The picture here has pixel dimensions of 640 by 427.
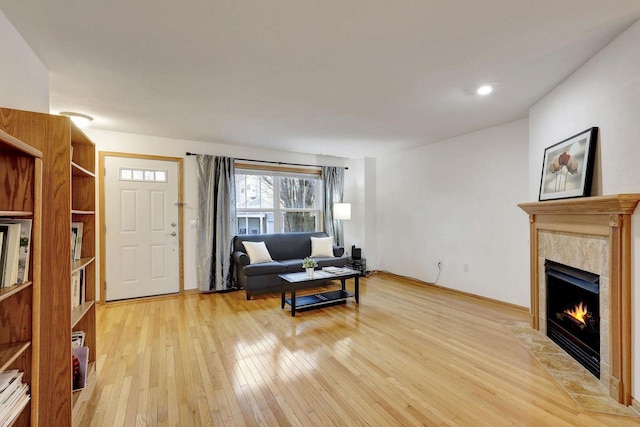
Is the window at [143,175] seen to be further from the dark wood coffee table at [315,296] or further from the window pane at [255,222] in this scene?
the dark wood coffee table at [315,296]

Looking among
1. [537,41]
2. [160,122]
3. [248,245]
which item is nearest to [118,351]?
[248,245]

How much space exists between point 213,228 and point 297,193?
1717 mm

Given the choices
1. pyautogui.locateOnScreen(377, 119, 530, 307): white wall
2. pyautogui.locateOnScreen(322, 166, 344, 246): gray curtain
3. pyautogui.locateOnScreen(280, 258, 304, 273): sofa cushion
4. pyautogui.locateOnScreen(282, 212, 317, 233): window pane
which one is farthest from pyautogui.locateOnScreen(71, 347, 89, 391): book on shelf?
pyautogui.locateOnScreen(377, 119, 530, 307): white wall

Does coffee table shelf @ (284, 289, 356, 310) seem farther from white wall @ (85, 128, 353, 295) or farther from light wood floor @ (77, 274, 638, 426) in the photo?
white wall @ (85, 128, 353, 295)

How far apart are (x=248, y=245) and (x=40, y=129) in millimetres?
3197

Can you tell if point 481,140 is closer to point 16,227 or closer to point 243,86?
point 243,86

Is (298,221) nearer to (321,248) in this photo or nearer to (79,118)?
(321,248)

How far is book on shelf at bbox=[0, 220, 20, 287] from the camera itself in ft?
3.93

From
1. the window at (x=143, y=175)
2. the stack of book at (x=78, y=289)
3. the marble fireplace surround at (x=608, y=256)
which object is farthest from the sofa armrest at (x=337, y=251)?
the stack of book at (x=78, y=289)

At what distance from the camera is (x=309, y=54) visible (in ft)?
7.13

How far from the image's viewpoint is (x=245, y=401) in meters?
1.95

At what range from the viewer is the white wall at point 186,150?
163 inches

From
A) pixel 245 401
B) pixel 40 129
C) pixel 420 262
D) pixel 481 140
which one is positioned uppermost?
pixel 481 140

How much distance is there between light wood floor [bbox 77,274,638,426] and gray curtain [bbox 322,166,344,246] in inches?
86.4
